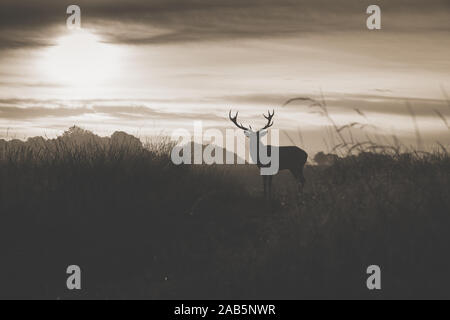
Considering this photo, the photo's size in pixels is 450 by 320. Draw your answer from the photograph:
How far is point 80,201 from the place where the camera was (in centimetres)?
862

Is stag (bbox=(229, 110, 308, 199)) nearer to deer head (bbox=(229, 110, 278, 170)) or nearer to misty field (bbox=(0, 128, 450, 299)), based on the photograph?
deer head (bbox=(229, 110, 278, 170))

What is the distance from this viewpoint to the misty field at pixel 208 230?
661cm

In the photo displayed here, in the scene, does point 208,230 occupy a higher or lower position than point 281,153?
lower

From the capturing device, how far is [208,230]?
866cm

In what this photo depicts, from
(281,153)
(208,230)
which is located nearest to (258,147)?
(281,153)

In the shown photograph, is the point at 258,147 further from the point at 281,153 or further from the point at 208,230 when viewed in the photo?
the point at 208,230

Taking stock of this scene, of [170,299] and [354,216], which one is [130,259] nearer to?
[170,299]

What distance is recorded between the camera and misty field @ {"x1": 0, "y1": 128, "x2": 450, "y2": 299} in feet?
21.7

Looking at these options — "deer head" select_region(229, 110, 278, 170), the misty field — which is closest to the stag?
"deer head" select_region(229, 110, 278, 170)

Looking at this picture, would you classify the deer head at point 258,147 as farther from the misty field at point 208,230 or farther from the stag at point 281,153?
the misty field at point 208,230

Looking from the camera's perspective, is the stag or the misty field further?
the stag

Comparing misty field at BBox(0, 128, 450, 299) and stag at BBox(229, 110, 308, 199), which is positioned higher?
stag at BBox(229, 110, 308, 199)
